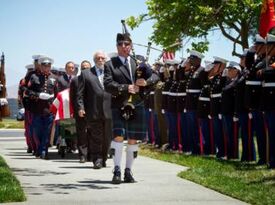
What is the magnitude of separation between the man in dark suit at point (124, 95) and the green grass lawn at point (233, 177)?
3.27 ft

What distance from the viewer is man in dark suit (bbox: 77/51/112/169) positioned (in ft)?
43.3

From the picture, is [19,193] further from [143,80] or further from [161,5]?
[161,5]

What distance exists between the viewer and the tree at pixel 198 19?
37.4m

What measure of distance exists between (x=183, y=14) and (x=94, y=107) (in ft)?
86.3

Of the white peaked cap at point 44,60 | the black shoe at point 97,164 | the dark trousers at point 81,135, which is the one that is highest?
the white peaked cap at point 44,60

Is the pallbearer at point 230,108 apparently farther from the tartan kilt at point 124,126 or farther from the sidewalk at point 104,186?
the tartan kilt at point 124,126

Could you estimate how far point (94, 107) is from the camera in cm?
1335

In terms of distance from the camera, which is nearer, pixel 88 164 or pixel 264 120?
pixel 264 120

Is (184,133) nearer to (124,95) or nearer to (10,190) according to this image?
(124,95)

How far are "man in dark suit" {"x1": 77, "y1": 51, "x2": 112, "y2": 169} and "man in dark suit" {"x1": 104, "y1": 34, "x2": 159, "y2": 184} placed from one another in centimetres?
226

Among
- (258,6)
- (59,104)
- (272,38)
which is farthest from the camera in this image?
(258,6)

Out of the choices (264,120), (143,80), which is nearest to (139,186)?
(143,80)

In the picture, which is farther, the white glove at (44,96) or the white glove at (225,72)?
the white glove at (44,96)

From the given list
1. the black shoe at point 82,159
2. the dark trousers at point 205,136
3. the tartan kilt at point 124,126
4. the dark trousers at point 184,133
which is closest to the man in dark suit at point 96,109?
the black shoe at point 82,159
